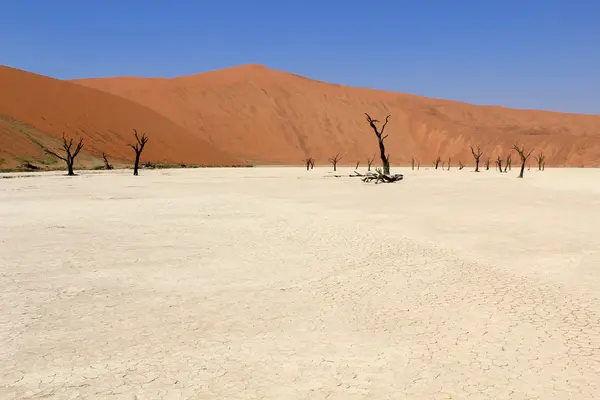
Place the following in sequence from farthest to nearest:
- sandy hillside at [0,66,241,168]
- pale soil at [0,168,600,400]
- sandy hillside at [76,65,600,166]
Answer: sandy hillside at [76,65,600,166]
sandy hillside at [0,66,241,168]
pale soil at [0,168,600,400]

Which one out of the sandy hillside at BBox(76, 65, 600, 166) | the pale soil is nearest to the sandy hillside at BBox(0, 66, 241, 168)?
the sandy hillside at BBox(76, 65, 600, 166)

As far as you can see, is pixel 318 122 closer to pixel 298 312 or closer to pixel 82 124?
pixel 82 124

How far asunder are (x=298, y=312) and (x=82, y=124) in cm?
7792

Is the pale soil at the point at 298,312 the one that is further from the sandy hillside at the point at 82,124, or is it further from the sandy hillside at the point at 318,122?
the sandy hillside at the point at 318,122

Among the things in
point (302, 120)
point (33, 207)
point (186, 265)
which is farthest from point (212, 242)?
point (302, 120)

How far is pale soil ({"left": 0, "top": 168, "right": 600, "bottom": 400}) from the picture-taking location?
15.5 feet

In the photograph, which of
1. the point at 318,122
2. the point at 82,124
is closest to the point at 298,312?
the point at 82,124

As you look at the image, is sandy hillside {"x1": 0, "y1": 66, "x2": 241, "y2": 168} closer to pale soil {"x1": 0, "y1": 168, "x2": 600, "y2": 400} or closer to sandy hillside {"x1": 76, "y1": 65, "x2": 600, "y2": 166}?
sandy hillside {"x1": 76, "y1": 65, "x2": 600, "y2": 166}

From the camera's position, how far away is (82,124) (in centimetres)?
7631

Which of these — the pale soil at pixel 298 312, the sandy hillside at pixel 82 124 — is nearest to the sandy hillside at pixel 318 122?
the sandy hillside at pixel 82 124

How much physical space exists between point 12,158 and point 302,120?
284 feet

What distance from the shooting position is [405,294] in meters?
7.55

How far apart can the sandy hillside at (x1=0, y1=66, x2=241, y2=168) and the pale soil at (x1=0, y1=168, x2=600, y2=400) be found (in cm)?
5302

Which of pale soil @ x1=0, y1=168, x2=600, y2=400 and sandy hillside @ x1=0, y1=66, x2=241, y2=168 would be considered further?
sandy hillside @ x1=0, y1=66, x2=241, y2=168
